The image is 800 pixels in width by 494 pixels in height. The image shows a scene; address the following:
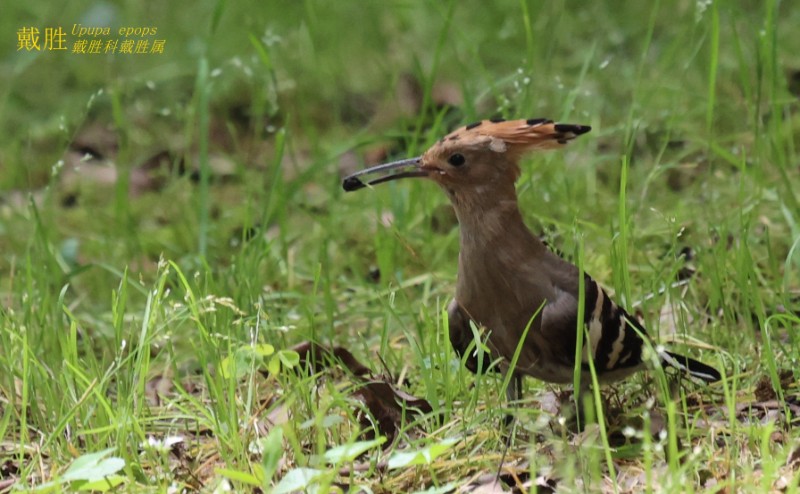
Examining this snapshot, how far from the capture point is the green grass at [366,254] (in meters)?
2.45

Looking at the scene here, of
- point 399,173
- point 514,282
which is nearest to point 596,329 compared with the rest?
point 514,282

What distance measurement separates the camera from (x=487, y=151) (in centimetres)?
265

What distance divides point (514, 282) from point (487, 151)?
0.31 metres

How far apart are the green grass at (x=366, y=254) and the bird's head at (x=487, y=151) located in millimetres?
214

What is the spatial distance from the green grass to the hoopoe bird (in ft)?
0.35

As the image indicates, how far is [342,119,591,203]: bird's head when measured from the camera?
2.65 metres

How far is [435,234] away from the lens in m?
4.20

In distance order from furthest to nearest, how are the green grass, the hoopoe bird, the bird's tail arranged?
the bird's tail
the hoopoe bird
the green grass

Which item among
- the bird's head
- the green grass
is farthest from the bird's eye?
the green grass

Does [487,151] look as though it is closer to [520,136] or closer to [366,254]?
[520,136]

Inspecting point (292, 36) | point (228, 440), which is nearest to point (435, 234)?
point (292, 36)

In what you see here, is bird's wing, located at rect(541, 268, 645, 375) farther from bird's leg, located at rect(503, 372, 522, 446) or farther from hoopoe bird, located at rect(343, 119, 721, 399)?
bird's leg, located at rect(503, 372, 522, 446)

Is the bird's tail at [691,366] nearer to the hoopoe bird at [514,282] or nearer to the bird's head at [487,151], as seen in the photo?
the hoopoe bird at [514,282]

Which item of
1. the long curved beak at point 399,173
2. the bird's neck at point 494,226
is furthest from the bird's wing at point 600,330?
the long curved beak at point 399,173
